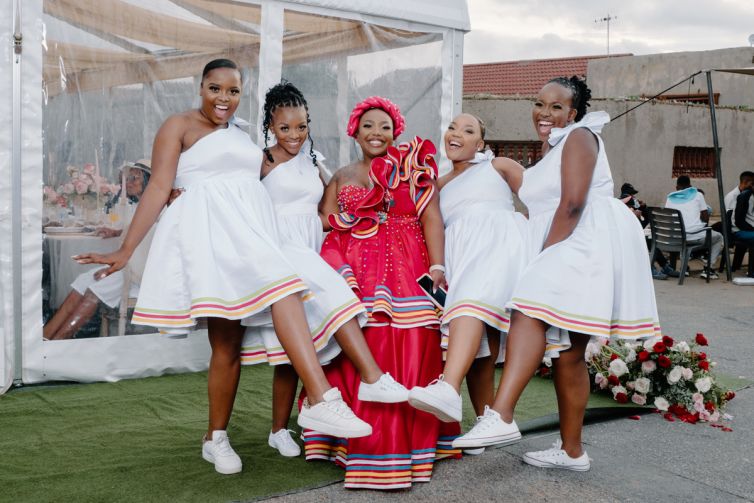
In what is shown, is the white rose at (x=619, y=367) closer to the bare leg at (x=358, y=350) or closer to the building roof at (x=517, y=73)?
the bare leg at (x=358, y=350)

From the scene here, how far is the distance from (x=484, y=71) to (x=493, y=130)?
37.9 feet

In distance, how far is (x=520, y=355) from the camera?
3152mm

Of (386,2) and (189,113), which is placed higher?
(386,2)

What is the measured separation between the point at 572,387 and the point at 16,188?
10.9ft

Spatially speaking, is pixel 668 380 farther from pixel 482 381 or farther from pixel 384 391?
pixel 384 391

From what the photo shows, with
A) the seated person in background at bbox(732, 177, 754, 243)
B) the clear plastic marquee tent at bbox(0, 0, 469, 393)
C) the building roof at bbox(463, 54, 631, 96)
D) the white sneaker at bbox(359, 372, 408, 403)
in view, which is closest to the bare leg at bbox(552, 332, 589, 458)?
the white sneaker at bbox(359, 372, 408, 403)

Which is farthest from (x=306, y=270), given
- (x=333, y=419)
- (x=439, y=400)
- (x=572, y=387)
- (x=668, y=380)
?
(x=668, y=380)

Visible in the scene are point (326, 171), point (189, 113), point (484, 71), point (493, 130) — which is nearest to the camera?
point (189, 113)

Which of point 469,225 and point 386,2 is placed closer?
point 469,225

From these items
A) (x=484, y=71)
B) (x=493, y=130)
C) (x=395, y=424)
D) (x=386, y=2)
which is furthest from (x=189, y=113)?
(x=484, y=71)

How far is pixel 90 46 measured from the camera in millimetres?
4785

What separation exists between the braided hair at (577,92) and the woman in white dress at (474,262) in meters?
0.41

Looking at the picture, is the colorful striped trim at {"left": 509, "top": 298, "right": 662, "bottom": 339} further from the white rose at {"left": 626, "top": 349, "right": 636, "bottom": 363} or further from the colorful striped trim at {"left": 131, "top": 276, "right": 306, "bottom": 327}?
the white rose at {"left": 626, "top": 349, "right": 636, "bottom": 363}

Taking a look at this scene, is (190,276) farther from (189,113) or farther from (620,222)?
(620,222)
